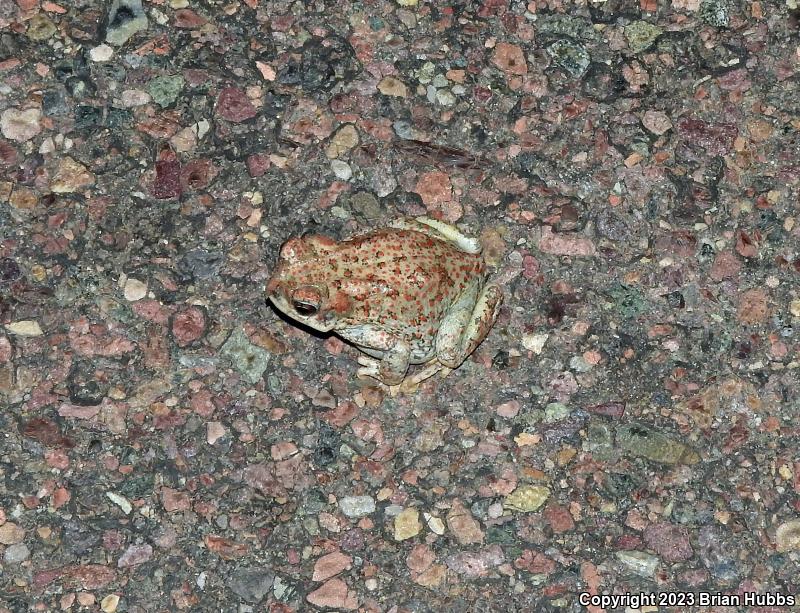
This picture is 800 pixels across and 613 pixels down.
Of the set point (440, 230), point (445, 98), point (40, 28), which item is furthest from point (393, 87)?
point (40, 28)

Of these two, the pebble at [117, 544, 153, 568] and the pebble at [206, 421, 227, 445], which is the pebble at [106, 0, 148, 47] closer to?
the pebble at [206, 421, 227, 445]

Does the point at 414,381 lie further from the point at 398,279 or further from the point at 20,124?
the point at 20,124

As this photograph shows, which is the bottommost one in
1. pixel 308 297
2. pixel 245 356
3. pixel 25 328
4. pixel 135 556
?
pixel 135 556

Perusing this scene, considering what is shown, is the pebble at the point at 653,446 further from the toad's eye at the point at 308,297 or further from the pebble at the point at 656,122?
the pebble at the point at 656,122

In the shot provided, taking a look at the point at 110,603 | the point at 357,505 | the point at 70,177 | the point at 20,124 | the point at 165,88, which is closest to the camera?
the point at 110,603

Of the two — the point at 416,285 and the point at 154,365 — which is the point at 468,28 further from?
the point at 154,365

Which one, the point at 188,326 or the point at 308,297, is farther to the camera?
the point at 188,326

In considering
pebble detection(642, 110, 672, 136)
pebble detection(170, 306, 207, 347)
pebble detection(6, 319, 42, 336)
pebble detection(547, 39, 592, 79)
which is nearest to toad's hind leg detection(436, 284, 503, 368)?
pebble detection(170, 306, 207, 347)
